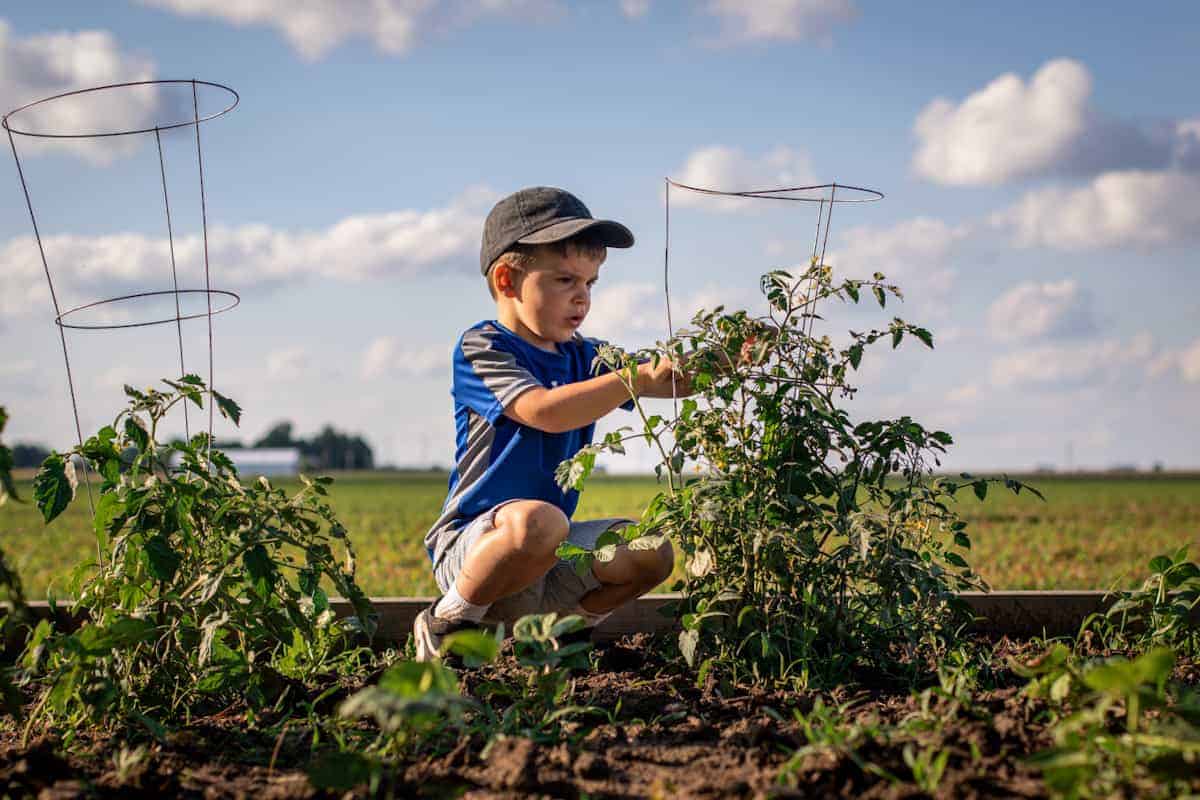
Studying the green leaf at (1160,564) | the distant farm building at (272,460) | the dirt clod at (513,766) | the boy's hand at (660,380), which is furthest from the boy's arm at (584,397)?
the distant farm building at (272,460)

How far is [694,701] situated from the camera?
8.16 feet

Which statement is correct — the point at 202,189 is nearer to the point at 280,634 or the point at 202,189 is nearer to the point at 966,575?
the point at 280,634

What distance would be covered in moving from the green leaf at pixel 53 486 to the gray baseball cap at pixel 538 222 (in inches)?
57.5

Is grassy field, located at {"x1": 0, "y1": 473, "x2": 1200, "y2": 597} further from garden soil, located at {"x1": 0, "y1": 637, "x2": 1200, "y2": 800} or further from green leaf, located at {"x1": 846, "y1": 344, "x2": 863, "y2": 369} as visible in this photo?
green leaf, located at {"x1": 846, "y1": 344, "x2": 863, "y2": 369}

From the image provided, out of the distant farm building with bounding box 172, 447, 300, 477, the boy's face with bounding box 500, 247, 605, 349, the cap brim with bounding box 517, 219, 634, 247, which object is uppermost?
the cap brim with bounding box 517, 219, 634, 247

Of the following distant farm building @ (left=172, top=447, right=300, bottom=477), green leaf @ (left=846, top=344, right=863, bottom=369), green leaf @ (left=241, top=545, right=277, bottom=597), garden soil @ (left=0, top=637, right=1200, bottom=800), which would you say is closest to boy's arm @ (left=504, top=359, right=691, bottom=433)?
green leaf @ (left=846, top=344, right=863, bottom=369)

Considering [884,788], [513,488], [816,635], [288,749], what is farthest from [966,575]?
[288,749]

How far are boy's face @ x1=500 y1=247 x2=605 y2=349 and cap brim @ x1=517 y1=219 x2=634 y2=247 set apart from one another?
63 mm

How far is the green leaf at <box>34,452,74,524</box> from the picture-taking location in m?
2.38

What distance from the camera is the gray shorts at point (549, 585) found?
3.21 m

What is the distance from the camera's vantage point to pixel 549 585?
3305 mm

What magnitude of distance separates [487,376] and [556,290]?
0.36 meters

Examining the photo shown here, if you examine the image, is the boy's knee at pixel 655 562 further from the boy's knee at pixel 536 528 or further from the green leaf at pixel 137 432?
the green leaf at pixel 137 432

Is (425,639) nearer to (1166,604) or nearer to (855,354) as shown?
(855,354)
